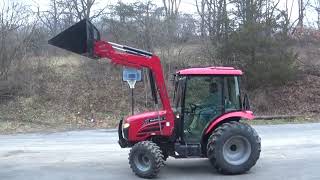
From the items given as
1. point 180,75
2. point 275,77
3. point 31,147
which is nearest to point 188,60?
point 275,77

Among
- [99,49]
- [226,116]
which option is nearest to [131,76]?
[226,116]

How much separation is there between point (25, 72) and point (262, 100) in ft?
46.2

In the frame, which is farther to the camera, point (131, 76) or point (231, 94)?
point (131, 76)

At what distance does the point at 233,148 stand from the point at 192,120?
39.2 inches

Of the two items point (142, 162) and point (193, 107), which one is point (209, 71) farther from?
point (142, 162)

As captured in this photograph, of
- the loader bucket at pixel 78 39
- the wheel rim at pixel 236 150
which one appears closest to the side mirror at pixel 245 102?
the wheel rim at pixel 236 150

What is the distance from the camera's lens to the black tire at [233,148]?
1083cm

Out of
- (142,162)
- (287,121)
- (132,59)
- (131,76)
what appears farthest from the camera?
(131,76)

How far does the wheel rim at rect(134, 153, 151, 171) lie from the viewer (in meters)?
10.8

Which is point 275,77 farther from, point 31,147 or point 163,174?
point 163,174

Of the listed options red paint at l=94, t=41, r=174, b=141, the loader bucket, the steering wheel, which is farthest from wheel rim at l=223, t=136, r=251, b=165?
the loader bucket

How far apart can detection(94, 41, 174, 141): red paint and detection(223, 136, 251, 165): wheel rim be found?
3.89ft

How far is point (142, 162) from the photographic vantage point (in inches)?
432

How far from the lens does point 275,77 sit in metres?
32.6
